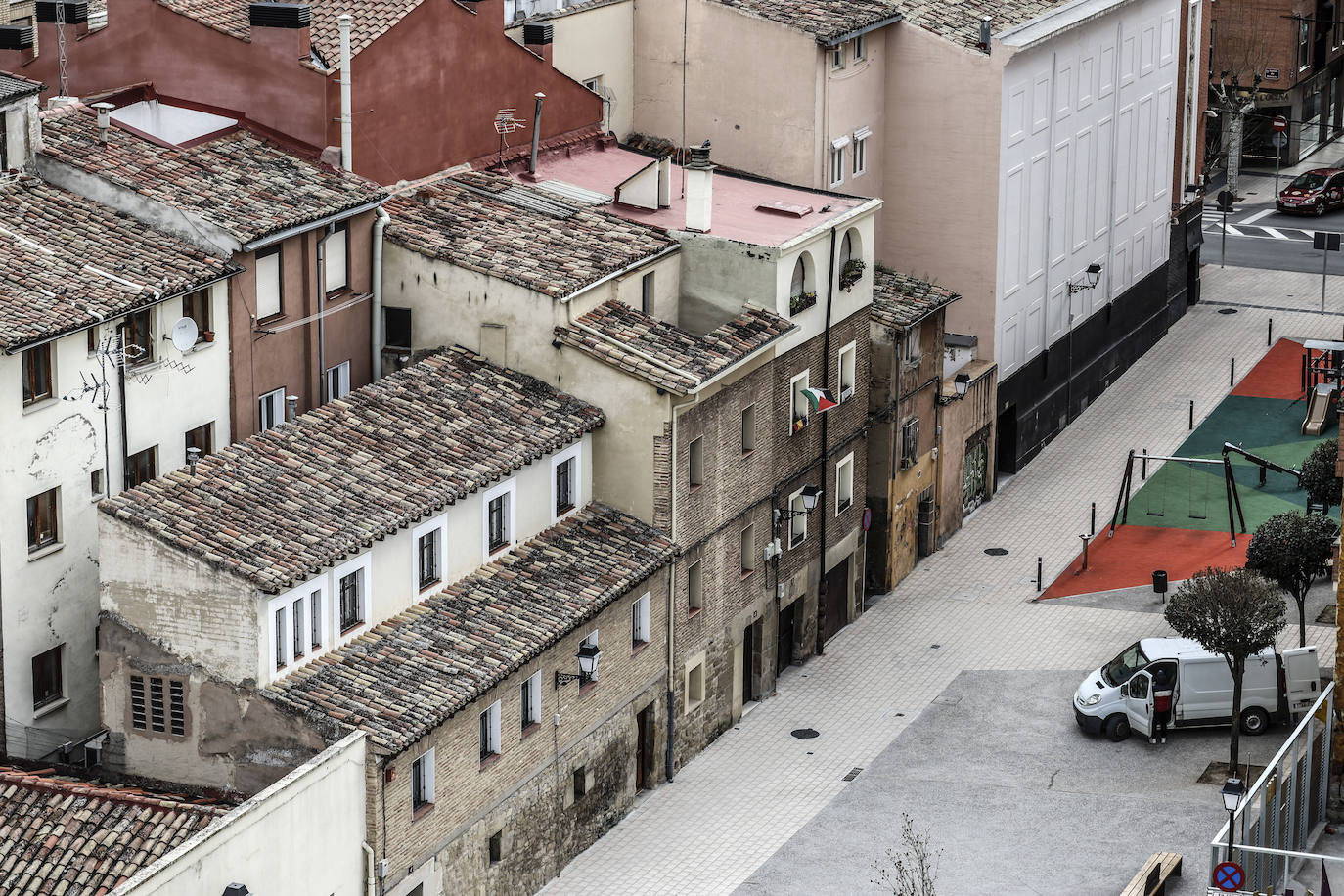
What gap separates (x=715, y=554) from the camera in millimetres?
53250

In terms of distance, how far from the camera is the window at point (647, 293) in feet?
176

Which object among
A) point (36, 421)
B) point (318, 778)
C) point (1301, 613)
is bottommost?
point (1301, 613)

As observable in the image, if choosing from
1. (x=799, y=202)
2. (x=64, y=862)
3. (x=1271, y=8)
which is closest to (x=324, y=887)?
(x=64, y=862)

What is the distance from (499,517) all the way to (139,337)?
7.82m

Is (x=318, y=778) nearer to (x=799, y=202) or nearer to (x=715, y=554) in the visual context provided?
(x=715, y=554)

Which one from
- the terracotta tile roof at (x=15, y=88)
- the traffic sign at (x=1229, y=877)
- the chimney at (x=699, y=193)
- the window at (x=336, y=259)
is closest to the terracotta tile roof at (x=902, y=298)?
the chimney at (x=699, y=193)

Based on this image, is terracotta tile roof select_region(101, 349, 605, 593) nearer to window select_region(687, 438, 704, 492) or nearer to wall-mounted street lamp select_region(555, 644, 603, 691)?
window select_region(687, 438, 704, 492)

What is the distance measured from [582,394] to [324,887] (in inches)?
534

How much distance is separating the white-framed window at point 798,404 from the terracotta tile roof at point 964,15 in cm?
1655

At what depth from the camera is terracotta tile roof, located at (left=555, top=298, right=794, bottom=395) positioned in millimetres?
49969

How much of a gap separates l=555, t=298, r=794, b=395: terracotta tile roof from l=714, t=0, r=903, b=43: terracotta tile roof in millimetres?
13996

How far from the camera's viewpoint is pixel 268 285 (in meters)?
48.4

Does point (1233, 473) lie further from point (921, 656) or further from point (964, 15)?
point (921, 656)

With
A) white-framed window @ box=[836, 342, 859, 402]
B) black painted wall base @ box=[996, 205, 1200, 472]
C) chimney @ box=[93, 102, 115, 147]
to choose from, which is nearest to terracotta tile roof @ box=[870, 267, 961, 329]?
white-framed window @ box=[836, 342, 859, 402]
